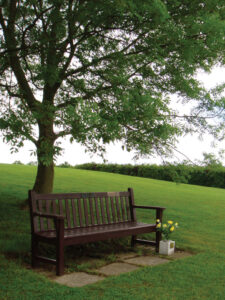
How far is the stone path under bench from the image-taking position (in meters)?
5.51

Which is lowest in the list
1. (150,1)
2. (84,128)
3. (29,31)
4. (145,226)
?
(145,226)

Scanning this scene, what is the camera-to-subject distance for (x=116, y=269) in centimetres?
618

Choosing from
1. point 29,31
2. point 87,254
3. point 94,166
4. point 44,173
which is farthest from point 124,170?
point 87,254

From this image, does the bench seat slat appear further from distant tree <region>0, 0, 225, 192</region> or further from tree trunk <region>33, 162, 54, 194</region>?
tree trunk <region>33, 162, 54, 194</region>

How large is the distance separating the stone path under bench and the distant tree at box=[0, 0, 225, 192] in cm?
226

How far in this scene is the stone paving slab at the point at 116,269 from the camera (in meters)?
5.97

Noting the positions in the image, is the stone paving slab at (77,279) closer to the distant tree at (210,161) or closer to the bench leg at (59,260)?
the bench leg at (59,260)

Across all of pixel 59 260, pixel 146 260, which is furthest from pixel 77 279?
pixel 146 260

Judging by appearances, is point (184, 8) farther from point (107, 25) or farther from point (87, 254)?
point (87, 254)

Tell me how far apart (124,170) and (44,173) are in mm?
22372

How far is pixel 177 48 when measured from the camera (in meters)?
8.84

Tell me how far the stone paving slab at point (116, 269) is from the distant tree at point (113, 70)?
88.7 inches

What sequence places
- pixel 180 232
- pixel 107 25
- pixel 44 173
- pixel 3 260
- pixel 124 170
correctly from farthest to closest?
A: pixel 124 170, pixel 44 173, pixel 180 232, pixel 107 25, pixel 3 260

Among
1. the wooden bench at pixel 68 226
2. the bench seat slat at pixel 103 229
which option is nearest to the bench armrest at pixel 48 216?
the wooden bench at pixel 68 226
